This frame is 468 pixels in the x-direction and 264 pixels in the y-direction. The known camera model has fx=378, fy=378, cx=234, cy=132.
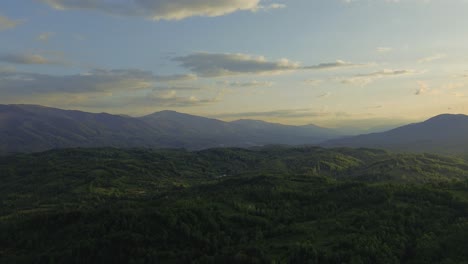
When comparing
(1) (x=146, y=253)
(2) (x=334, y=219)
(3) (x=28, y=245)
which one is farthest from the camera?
(2) (x=334, y=219)

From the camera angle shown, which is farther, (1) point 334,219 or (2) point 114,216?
(1) point 334,219

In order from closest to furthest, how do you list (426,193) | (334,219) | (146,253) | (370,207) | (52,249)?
1. (146,253)
2. (52,249)
3. (334,219)
4. (370,207)
5. (426,193)

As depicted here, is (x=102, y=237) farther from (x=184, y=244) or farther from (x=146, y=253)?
(x=184, y=244)

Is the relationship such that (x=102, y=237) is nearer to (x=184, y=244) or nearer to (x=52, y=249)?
(x=52, y=249)

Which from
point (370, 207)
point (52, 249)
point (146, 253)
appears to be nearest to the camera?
point (146, 253)

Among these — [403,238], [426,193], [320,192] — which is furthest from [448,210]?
[320,192]

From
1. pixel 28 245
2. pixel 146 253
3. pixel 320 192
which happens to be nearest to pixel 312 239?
pixel 146 253

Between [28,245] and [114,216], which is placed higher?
[114,216]

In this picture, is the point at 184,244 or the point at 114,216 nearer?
the point at 184,244

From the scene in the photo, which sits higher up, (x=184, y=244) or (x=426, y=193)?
(x=426, y=193)
